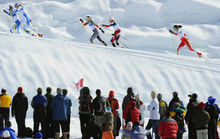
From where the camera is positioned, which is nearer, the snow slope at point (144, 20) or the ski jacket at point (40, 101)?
the ski jacket at point (40, 101)

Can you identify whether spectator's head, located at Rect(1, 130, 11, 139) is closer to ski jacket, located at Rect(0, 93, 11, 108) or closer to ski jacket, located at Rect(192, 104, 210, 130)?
ski jacket, located at Rect(0, 93, 11, 108)

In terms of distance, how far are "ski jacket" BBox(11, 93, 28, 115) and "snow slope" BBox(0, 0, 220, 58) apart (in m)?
30.8

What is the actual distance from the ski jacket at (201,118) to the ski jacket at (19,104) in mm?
3690

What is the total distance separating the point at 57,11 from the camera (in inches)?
1844

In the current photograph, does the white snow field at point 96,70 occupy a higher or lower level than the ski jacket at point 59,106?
higher

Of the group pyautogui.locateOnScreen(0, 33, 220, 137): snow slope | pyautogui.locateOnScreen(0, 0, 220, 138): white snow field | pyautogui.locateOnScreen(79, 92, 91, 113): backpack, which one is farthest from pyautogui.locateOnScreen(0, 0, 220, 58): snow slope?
pyautogui.locateOnScreen(79, 92, 91, 113): backpack

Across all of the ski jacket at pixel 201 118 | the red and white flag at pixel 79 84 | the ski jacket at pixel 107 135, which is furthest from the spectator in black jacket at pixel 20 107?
the red and white flag at pixel 79 84

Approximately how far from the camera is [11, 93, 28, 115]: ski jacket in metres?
8.93

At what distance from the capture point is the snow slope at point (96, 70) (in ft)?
45.3

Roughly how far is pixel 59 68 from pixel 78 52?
1813mm

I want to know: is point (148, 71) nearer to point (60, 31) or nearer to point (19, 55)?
point (19, 55)

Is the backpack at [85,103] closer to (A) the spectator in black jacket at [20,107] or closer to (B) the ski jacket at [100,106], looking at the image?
(B) the ski jacket at [100,106]

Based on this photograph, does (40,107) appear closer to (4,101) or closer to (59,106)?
(59,106)

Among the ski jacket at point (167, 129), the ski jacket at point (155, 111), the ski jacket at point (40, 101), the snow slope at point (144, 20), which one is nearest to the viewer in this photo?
the ski jacket at point (167, 129)
